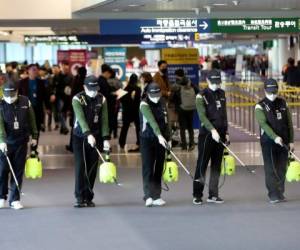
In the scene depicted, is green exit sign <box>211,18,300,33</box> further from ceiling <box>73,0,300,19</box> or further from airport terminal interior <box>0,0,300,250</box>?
airport terminal interior <box>0,0,300,250</box>

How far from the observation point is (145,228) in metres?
11.0

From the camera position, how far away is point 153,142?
1245cm

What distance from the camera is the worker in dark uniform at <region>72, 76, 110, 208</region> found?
12.2m

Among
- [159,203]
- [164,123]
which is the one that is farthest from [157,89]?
[159,203]

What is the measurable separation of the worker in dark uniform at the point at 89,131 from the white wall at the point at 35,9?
25.4 ft

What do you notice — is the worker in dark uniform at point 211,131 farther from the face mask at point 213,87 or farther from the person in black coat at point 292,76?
the person in black coat at point 292,76

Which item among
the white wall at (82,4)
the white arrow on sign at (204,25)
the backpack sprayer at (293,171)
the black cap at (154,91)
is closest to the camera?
the black cap at (154,91)

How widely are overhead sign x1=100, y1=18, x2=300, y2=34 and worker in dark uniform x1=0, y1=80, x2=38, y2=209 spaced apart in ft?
25.2

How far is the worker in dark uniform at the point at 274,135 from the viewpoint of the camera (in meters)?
12.5

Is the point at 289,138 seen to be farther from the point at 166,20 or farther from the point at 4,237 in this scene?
the point at 166,20

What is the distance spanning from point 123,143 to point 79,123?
7.63 metres

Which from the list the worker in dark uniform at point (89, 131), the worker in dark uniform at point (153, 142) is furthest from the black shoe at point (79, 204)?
the worker in dark uniform at point (153, 142)

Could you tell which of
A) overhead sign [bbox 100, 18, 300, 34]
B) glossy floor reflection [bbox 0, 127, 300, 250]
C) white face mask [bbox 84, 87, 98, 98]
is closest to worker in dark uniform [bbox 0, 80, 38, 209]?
glossy floor reflection [bbox 0, 127, 300, 250]

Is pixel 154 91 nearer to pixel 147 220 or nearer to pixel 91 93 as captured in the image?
pixel 91 93
